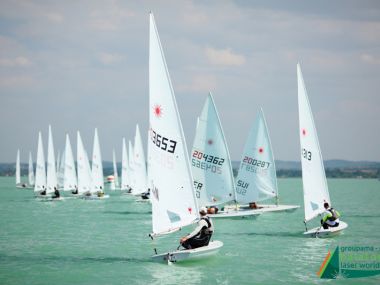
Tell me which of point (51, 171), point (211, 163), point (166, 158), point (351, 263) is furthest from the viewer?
point (51, 171)

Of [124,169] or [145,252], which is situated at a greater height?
[124,169]

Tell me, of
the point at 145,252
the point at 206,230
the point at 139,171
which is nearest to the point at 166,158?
the point at 206,230

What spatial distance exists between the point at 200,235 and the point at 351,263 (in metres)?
5.55

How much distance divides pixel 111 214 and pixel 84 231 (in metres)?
13.0

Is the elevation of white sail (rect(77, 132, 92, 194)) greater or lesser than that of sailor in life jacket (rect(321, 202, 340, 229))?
greater

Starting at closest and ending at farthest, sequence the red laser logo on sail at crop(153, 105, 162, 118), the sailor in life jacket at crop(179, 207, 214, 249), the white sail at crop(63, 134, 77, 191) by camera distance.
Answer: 1. the red laser logo on sail at crop(153, 105, 162, 118)
2. the sailor in life jacket at crop(179, 207, 214, 249)
3. the white sail at crop(63, 134, 77, 191)

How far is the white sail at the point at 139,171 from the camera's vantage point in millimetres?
71625

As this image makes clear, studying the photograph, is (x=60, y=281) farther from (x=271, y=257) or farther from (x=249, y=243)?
(x=249, y=243)

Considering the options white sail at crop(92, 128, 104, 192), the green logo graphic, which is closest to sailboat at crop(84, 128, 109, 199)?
white sail at crop(92, 128, 104, 192)

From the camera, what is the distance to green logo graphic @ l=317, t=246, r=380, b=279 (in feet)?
70.6

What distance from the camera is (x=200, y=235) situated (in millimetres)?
21984

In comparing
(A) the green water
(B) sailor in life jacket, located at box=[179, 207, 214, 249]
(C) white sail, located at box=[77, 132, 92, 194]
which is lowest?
(A) the green water

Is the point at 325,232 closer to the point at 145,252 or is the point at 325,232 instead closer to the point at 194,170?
the point at 145,252

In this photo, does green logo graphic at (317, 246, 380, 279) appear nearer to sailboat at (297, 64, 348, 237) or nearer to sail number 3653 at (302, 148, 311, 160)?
sailboat at (297, 64, 348, 237)
